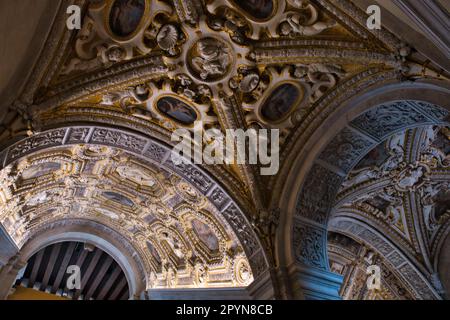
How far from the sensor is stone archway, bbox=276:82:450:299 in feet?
22.2

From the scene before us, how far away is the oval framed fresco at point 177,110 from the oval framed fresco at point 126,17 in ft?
4.60

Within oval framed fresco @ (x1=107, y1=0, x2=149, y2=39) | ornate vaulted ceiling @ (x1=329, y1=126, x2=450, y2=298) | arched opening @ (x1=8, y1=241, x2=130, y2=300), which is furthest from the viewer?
arched opening @ (x1=8, y1=241, x2=130, y2=300)

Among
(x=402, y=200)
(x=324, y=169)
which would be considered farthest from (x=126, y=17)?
(x=402, y=200)

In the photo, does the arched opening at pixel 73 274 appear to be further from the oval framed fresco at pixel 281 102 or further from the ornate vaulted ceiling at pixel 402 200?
the oval framed fresco at pixel 281 102

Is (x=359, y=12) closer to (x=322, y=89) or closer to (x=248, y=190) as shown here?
(x=322, y=89)

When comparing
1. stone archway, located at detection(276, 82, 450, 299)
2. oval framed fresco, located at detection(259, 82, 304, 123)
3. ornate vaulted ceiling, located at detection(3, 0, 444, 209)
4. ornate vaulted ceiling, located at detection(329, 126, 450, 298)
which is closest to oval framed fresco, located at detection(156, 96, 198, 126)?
ornate vaulted ceiling, located at detection(3, 0, 444, 209)

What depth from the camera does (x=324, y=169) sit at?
312 inches

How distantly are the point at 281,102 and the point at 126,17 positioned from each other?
312 cm

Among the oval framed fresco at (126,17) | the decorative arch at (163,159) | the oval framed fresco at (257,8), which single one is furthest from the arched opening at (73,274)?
the oval framed fresco at (257,8)

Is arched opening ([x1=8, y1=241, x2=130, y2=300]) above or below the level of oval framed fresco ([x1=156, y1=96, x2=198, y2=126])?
below

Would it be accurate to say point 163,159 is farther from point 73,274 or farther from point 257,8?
point 73,274

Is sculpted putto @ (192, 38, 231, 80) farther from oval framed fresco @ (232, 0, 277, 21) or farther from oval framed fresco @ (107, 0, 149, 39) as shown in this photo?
oval framed fresco @ (107, 0, 149, 39)

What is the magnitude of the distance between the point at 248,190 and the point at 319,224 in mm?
1499

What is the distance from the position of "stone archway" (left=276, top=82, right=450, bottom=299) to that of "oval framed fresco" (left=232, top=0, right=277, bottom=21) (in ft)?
6.51
